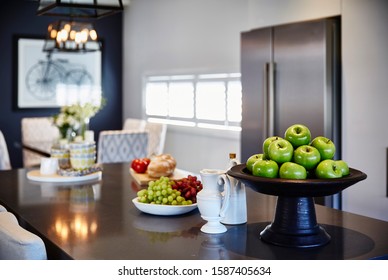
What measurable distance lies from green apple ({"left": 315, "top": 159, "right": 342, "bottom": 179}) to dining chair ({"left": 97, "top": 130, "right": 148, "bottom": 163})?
9.66 ft

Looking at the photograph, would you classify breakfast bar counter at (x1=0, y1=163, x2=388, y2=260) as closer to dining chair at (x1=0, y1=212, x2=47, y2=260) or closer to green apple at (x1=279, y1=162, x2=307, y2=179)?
dining chair at (x1=0, y1=212, x2=47, y2=260)

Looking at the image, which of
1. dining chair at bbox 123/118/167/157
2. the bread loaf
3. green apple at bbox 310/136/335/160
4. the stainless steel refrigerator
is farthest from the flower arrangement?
green apple at bbox 310/136/335/160

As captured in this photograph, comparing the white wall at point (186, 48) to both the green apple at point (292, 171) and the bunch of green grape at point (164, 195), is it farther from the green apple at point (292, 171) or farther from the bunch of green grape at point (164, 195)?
the green apple at point (292, 171)

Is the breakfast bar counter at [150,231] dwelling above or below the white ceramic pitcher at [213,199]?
below

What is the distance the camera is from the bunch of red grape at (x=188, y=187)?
1.98 m

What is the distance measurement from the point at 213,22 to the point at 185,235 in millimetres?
4014

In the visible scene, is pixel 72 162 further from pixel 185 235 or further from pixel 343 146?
pixel 343 146

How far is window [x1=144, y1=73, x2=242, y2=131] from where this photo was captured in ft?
17.1

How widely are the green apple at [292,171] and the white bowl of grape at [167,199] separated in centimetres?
51

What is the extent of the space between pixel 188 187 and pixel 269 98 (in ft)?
6.40

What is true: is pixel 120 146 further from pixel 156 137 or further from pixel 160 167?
pixel 160 167

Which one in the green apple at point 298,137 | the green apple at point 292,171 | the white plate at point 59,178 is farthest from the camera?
the white plate at point 59,178

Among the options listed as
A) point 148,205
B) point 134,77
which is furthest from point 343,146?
point 134,77

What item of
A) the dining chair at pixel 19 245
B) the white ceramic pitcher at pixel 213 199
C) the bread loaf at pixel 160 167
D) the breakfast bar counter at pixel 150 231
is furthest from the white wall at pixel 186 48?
the dining chair at pixel 19 245
